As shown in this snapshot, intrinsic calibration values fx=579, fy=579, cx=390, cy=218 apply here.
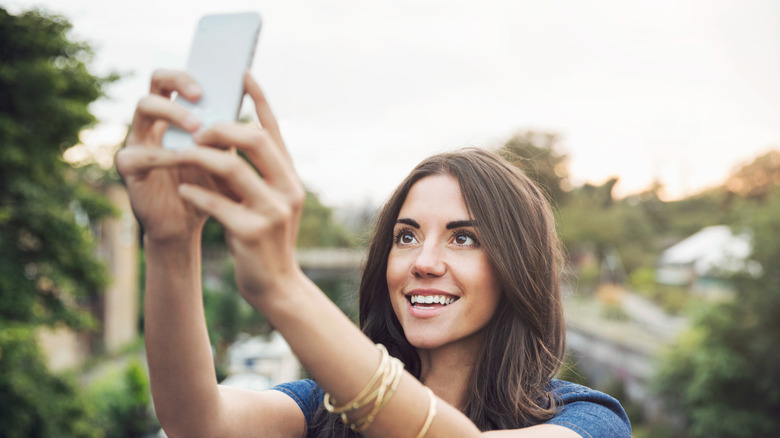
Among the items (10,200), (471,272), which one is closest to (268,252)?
(471,272)

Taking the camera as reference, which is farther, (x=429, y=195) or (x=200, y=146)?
(x=429, y=195)

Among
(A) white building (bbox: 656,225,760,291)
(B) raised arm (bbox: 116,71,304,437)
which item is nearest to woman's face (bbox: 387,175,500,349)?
(B) raised arm (bbox: 116,71,304,437)

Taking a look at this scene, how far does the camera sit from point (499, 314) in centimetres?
187

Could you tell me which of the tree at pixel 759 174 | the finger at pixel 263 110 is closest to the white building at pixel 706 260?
the tree at pixel 759 174

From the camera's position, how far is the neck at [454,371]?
6.15ft

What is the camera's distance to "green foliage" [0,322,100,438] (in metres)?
7.42

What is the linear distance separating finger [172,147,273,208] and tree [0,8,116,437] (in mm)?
7948

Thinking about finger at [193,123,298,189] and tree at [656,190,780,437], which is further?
tree at [656,190,780,437]

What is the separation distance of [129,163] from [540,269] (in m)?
1.34

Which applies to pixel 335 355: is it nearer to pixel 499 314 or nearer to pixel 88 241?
pixel 499 314

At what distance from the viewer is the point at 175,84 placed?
39.0 inches

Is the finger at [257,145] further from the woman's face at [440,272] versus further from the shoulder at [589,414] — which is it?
the shoulder at [589,414]

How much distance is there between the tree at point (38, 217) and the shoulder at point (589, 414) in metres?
7.76

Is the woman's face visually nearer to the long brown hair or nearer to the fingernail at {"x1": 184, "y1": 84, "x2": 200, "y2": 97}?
the long brown hair
